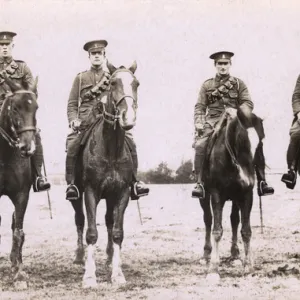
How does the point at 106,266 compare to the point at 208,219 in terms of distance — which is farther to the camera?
the point at 208,219

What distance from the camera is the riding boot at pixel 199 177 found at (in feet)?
34.7

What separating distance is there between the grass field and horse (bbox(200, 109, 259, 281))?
611mm

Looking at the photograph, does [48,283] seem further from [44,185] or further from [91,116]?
[91,116]

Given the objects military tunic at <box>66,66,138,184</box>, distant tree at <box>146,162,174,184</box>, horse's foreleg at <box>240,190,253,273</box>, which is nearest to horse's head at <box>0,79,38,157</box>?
military tunic at <box>66,66,138,184</box>

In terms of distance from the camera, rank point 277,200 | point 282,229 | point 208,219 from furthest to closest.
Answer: point 277,200 → point 282,229 → point 208,219

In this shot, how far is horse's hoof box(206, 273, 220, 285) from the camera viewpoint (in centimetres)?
948

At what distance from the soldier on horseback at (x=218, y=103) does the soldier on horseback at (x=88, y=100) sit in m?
1.26

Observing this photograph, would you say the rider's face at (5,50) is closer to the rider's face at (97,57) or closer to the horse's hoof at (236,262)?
the rider's face at (97,57)

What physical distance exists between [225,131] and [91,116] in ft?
7.61

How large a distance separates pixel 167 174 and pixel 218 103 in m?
12.7

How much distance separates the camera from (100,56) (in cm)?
1095

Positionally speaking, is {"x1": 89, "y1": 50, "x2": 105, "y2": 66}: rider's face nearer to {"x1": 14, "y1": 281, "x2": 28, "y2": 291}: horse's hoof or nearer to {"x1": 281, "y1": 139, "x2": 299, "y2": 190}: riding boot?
{"x1": 281, "y1": 139, "x2": 299, "y2": 190}: riding boot

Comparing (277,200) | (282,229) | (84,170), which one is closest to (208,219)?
(84,170)

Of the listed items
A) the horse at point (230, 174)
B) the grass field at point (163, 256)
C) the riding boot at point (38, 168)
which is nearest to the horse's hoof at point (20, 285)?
the grass field at point (163, 256)
